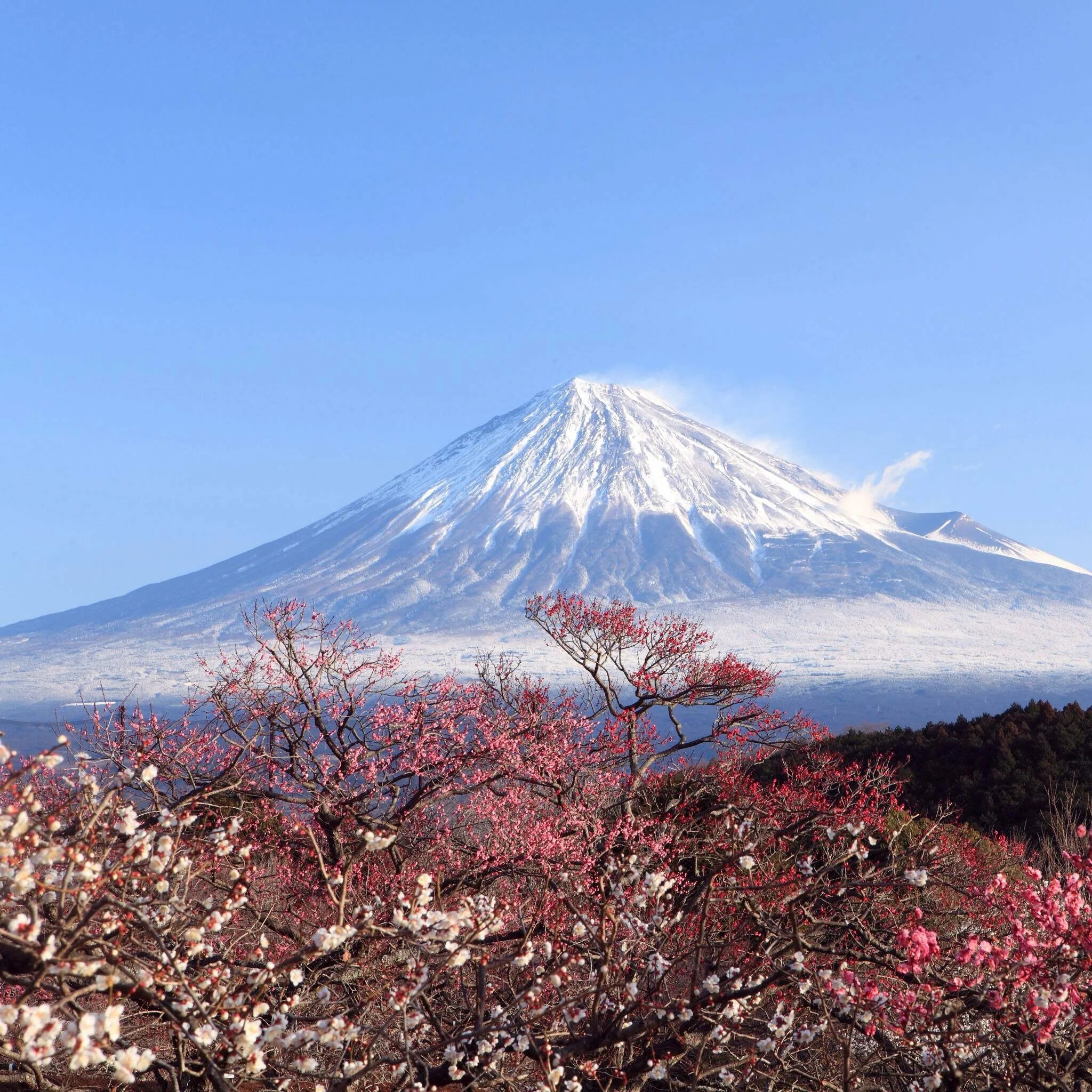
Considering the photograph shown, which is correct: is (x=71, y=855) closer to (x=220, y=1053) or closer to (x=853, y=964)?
(x=220, y=1053)

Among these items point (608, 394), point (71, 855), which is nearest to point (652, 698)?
point (71, 855)

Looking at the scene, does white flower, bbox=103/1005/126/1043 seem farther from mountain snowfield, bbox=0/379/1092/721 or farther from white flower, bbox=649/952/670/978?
mountain snowfield, bbox=0/379/1092/721

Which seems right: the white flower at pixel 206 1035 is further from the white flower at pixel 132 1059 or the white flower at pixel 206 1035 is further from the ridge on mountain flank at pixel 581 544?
the ridge on mountain flank at pixel 581 544

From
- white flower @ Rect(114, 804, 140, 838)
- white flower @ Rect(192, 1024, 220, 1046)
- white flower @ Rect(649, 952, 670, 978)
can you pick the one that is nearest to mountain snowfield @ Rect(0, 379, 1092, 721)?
white flower @ Rect(649, 952, 670, 978)

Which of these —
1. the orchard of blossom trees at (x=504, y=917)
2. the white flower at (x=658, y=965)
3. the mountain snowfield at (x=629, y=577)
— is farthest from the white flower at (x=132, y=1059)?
the mountain snowfield at (x=629, y=577)

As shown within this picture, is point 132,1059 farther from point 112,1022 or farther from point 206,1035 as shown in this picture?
point 112,1022
